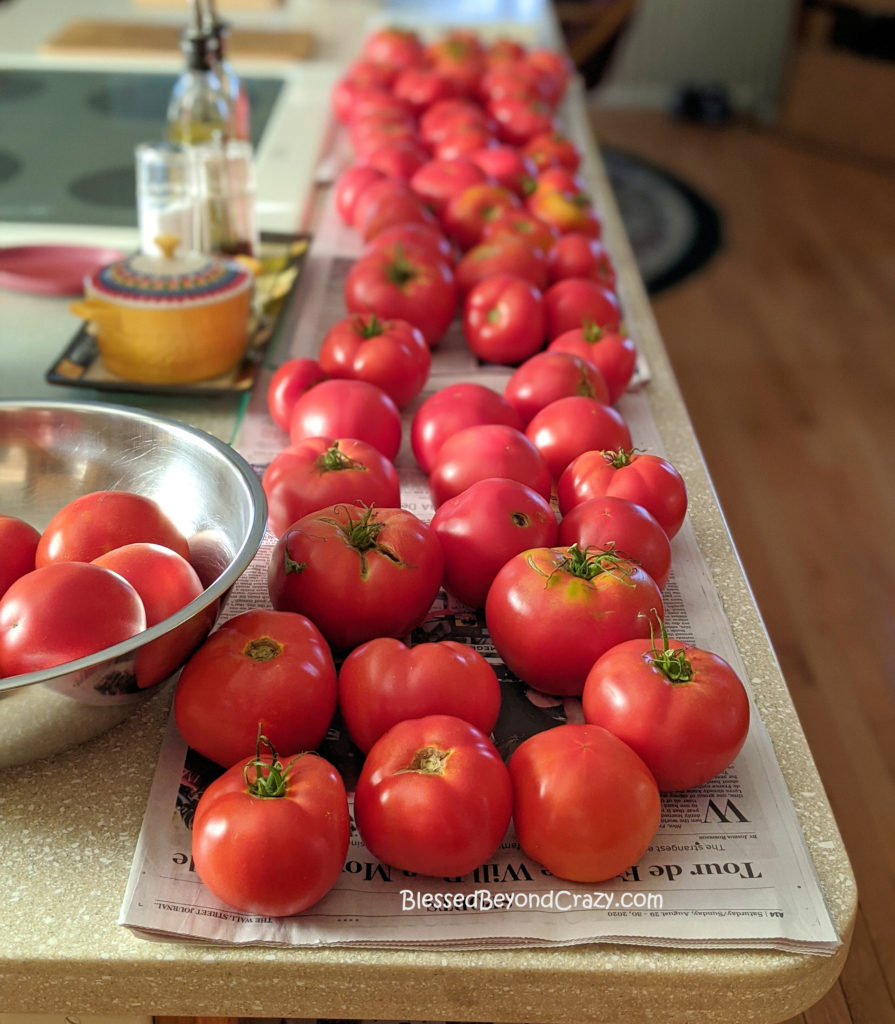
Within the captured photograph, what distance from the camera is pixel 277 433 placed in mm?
1017

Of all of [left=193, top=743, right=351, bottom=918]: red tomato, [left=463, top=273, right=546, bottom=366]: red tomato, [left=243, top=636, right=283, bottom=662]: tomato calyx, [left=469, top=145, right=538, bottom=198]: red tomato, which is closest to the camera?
[left=193, top=743, right=351, bottom=918]: red tomato

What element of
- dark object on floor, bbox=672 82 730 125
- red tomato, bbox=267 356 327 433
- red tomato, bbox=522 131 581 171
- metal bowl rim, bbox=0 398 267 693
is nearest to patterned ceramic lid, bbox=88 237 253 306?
red tomato, bbox=267 356 327 433

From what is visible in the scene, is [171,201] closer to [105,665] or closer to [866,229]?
[105,665]

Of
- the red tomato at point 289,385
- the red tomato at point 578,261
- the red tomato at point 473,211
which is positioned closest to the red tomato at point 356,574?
the red tomato at point 289,385

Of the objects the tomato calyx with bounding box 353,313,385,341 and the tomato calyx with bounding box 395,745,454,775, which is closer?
the tomato calyx with bounding box 395,745,454,775

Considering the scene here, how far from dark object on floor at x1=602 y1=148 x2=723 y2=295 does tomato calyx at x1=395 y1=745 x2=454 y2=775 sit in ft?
9.36

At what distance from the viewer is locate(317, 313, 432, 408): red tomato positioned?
1009 millimetres

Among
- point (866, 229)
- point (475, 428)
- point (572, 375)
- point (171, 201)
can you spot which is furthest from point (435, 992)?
point (866, 229)

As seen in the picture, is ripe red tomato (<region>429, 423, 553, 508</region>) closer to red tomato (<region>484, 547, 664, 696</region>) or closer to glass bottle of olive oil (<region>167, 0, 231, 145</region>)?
red tomato (<region>484, 547, 664, 696</region>)

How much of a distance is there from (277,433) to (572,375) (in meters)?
0.27

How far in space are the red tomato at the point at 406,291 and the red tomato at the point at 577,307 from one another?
0.11 m

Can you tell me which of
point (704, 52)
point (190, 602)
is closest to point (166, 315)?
point (190, 602)

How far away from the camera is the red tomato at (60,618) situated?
0.59 m

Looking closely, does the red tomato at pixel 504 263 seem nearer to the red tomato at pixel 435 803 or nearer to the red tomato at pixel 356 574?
the red tomato at pixel 356 574
